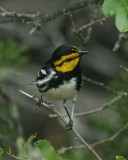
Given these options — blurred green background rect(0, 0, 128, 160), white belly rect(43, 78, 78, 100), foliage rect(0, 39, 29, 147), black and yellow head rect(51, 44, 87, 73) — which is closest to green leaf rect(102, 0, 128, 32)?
black and yellow head rect(51, 44, 87, 73)

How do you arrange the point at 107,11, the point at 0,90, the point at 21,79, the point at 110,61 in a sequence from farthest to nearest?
the point at 110,61 → the point at 21,79 → the point at 0,90 → the point at 107,11

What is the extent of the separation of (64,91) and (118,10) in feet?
3.02

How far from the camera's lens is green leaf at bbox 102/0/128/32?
3332mm

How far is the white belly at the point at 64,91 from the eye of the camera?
413cm

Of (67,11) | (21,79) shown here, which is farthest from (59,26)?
(67,11)

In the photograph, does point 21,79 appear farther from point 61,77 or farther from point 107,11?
point 107,11

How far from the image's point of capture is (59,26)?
6805 millimetres

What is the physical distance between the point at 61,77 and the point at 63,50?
19 cm

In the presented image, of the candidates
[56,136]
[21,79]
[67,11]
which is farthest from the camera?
[56,136]

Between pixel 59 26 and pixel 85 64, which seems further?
pixel 85 64

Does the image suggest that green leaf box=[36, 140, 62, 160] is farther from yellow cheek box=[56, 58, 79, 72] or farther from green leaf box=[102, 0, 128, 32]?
yellow cheek box=[56, 58, 79, 72]

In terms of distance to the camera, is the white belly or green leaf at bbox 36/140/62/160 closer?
green leaf at bbox 36/140/62/160

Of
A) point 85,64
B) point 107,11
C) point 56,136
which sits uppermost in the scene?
point 107,11

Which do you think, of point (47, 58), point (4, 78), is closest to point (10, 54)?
point (4, 78)
